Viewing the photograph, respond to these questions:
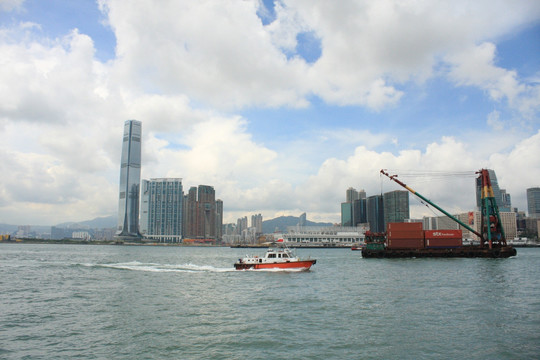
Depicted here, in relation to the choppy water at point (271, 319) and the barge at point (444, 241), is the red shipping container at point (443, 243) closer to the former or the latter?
the barge at point (444, 241)

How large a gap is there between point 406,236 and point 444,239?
26.3 feet

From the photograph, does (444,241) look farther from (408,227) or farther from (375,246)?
(375,246)

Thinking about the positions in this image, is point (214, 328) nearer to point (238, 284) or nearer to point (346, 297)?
point (346, 297)

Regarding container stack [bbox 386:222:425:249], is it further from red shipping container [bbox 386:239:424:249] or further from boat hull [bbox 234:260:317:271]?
boat hull [bbox 234:260:317:271]

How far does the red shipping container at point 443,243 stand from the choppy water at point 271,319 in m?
42.6

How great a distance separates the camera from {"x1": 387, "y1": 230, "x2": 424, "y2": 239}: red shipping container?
280ft

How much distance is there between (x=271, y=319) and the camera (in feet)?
82.9

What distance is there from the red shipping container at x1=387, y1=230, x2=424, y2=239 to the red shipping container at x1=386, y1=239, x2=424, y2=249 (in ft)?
2.14

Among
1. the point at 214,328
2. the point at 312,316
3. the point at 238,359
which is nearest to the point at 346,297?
the point at 312,316

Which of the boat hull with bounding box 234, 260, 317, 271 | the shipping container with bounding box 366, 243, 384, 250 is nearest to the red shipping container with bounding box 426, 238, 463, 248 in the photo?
the shipping container with bounding box 366, 243, 384, 250

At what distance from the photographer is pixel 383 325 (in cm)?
2327

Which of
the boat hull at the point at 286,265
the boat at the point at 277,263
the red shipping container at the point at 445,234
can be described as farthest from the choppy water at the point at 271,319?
the red shipping container at the point at 445,234

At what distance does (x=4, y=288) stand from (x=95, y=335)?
23.4 metres

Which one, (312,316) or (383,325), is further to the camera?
(312,316)
